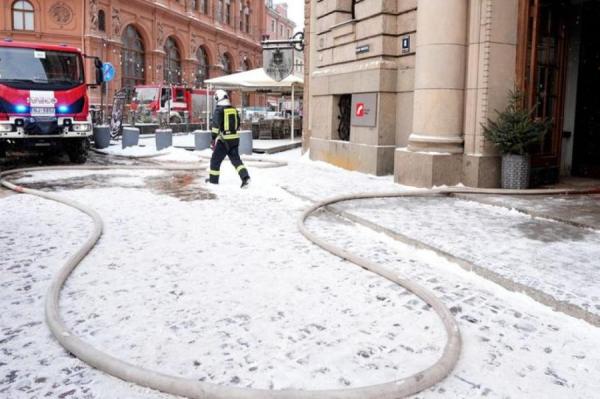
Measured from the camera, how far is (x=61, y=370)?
3.12 metres

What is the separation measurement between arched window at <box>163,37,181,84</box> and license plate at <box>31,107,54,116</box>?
34.6 meters

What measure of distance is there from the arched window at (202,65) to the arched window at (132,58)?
7.43 metres

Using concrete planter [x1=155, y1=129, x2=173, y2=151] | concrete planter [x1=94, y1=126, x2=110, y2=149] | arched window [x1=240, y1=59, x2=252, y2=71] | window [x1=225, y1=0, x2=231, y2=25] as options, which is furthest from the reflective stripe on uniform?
arched window [x1=240, y1=59, x2=252, y2=71]

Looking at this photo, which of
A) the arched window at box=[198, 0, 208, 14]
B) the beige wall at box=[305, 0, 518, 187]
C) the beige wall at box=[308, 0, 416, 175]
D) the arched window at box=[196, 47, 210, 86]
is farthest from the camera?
the arched window at box=[198, 0, 208, 14]

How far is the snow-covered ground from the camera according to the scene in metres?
3.11

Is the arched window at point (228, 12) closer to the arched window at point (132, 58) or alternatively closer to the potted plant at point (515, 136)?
the arched window at point (132, 58)

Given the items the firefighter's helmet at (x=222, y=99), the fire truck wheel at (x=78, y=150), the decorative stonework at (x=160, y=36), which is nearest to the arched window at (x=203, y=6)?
the decorative stonework at (x=160, y=36)

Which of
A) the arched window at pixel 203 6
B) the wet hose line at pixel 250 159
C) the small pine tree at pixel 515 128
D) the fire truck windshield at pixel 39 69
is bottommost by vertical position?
the wet hose line at pixel 250 159

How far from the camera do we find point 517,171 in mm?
9258

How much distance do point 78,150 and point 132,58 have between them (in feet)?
104

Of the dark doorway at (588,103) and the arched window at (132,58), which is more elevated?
the arched window at (132,58)

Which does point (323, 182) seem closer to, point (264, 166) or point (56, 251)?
point (264, 166)

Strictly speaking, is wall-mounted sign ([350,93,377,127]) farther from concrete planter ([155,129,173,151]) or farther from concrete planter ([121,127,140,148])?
concrete planter ([121,127,140,148])

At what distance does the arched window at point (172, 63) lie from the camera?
155ft
